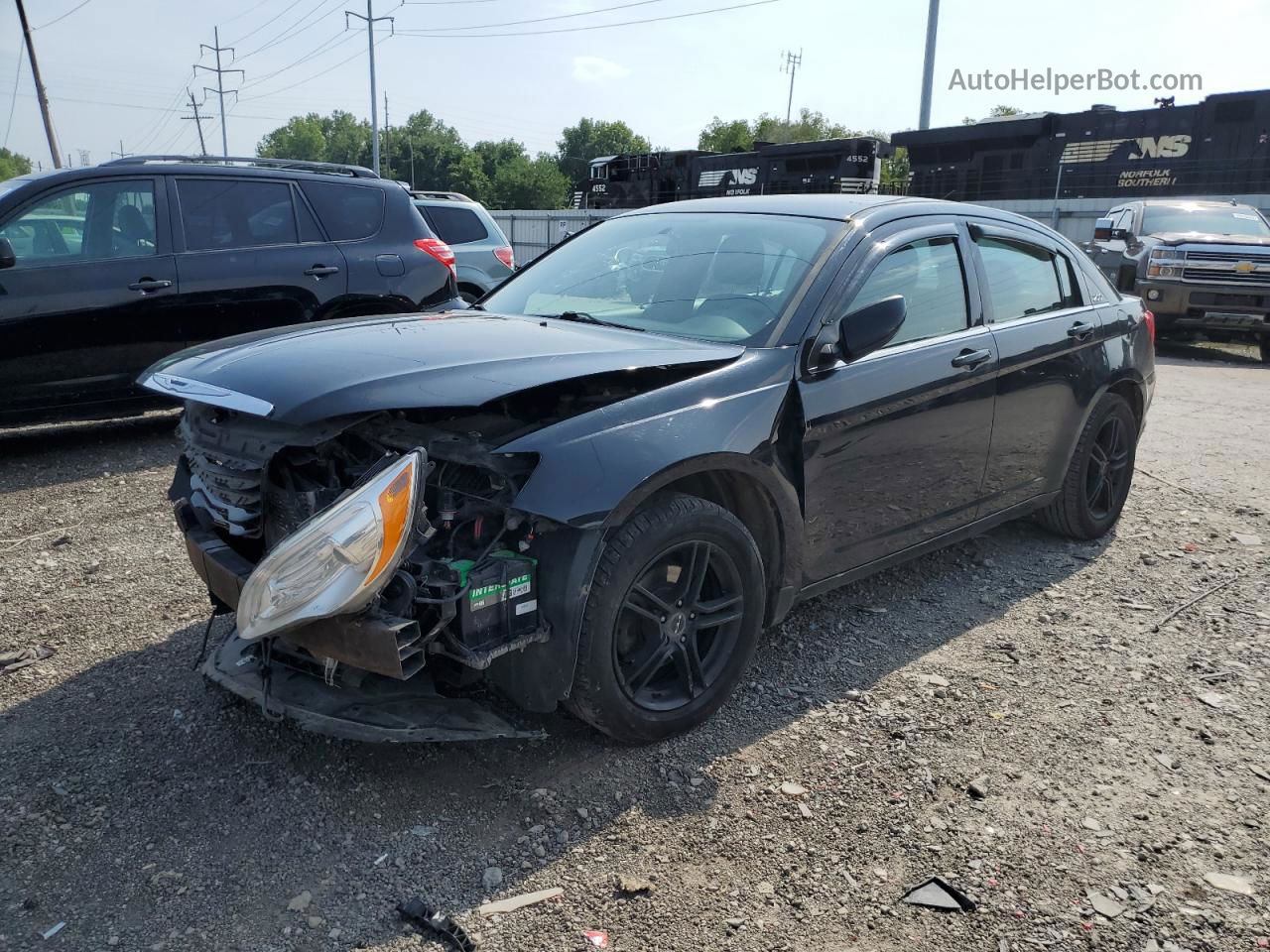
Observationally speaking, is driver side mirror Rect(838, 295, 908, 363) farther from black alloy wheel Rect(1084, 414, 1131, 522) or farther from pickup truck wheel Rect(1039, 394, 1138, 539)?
black alloy wheel Rect(1084, 414, 1131, 522)

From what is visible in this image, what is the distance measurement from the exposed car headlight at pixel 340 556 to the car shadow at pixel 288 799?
0.59 meters

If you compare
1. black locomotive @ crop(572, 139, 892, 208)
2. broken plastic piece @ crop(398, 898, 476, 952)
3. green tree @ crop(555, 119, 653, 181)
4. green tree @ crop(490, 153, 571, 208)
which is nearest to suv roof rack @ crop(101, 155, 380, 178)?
broken plastic piece @ crop(398, 898, 476, 952)

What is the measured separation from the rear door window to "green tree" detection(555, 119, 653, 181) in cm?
10679

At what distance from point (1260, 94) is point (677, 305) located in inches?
828

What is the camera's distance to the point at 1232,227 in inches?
A: 562

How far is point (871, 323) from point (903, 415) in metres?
0.53

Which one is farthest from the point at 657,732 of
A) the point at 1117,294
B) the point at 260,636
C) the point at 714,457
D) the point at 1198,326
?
the point at 1198,326

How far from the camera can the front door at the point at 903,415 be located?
3.50m

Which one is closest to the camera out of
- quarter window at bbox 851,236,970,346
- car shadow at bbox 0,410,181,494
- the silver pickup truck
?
quarter window at bbox 851,236,970,346

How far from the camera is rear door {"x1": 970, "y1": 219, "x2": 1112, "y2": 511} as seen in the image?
432 cm

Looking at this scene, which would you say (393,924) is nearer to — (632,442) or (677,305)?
(632,442)

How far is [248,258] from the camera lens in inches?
269

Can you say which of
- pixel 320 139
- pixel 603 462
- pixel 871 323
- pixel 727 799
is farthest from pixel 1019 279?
pixel 320 139

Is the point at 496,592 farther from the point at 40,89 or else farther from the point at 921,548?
the point at 40,89
